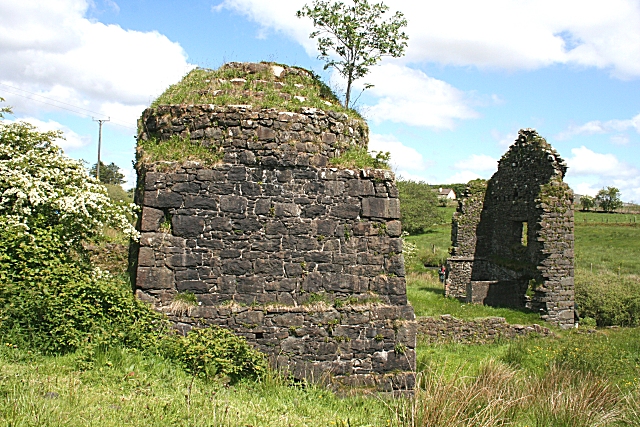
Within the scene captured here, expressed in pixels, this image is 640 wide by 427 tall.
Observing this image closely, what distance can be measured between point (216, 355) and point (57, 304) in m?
2.38

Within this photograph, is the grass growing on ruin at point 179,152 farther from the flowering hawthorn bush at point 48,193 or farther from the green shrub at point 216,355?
the green shrub at point 216,355

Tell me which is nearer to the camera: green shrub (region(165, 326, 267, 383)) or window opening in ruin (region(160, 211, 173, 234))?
green shrub (region(165, 326, 267, 383))

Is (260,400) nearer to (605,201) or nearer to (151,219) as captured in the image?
(151,219)

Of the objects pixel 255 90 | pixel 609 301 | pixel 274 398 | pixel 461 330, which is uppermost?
pixel 255 90

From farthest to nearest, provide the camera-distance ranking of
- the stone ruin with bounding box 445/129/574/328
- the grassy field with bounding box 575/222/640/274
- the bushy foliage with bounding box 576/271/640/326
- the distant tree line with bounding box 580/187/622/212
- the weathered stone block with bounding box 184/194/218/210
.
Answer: the distant tree line with bounding box 580/187/622/212
the grassy field with bounding box 575/222/640/274
the stone ruin with bounding box 445/129/574/328
the bushy foliage with bounding box 576/271/640/326
the weathered stone block with bounding box 184/194/218/210

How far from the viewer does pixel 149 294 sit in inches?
315

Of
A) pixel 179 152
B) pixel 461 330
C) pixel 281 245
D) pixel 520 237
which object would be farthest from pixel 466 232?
pixel 179 152

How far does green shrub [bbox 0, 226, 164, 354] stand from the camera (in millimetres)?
7023

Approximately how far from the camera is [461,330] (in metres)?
13.7

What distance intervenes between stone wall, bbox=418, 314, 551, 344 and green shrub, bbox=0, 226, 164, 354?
25.7ft

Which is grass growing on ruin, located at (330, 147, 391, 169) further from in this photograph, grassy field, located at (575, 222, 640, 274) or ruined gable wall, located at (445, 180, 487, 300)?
grassy field, located at (575, 222, 640, 274)

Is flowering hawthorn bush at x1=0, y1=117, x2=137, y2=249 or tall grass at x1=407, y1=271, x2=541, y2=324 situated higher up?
flowering hawthorn bush at x1=0, y1=117, x2=137, y2=249

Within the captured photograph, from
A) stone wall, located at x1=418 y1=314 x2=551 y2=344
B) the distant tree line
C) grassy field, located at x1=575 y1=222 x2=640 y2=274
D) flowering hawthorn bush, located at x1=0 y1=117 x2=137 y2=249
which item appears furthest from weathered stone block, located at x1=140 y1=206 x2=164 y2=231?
the distant tree line

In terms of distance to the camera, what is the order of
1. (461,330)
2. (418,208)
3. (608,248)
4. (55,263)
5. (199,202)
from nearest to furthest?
(55,263)
(199,202)
(461,330)
(608,248)
(418,208)
